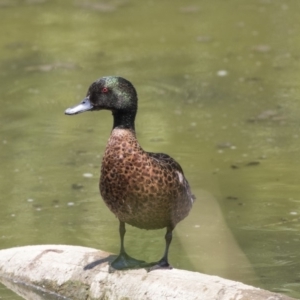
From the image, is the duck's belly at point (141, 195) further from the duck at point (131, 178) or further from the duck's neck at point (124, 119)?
the duck's neck at point (124, 119)

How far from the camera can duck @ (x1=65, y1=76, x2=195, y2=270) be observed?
523 cm

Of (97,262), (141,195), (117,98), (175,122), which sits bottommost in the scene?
(175,122)

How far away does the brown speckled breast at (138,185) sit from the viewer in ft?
17.1

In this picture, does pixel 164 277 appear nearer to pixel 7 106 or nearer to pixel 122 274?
pixel 122 274

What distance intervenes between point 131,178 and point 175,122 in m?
3.80

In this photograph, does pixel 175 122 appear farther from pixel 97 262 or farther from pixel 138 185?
pixel 138 185

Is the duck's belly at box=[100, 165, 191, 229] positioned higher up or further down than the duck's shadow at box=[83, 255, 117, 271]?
higher up

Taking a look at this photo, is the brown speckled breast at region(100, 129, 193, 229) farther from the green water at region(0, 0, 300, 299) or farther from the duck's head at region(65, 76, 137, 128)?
the green water at region(0, 0, 300, 299)

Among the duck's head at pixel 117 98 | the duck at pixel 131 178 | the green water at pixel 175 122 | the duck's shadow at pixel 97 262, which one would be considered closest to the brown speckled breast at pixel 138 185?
the duck at pixel 131 178

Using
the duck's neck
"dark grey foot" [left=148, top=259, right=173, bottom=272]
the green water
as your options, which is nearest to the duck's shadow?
"dark grey foot" [left=148, top=259, right=173, bottom=272]

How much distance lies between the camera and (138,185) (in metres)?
5.22

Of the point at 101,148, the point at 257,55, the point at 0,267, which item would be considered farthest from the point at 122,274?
the point at 257,55

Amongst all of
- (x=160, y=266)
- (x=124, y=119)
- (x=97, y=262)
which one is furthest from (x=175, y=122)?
(x=160, y=266)

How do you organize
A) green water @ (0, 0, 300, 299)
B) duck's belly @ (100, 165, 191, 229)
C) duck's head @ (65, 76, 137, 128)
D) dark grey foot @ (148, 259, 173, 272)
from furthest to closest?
green water @ (0, 0, 300, 299)
duck's head @ (65, 76, 137, 128)
dark grey foot @ (148, 259, 173, 272)
duck's belly @ (100, 165, 191, 229)
